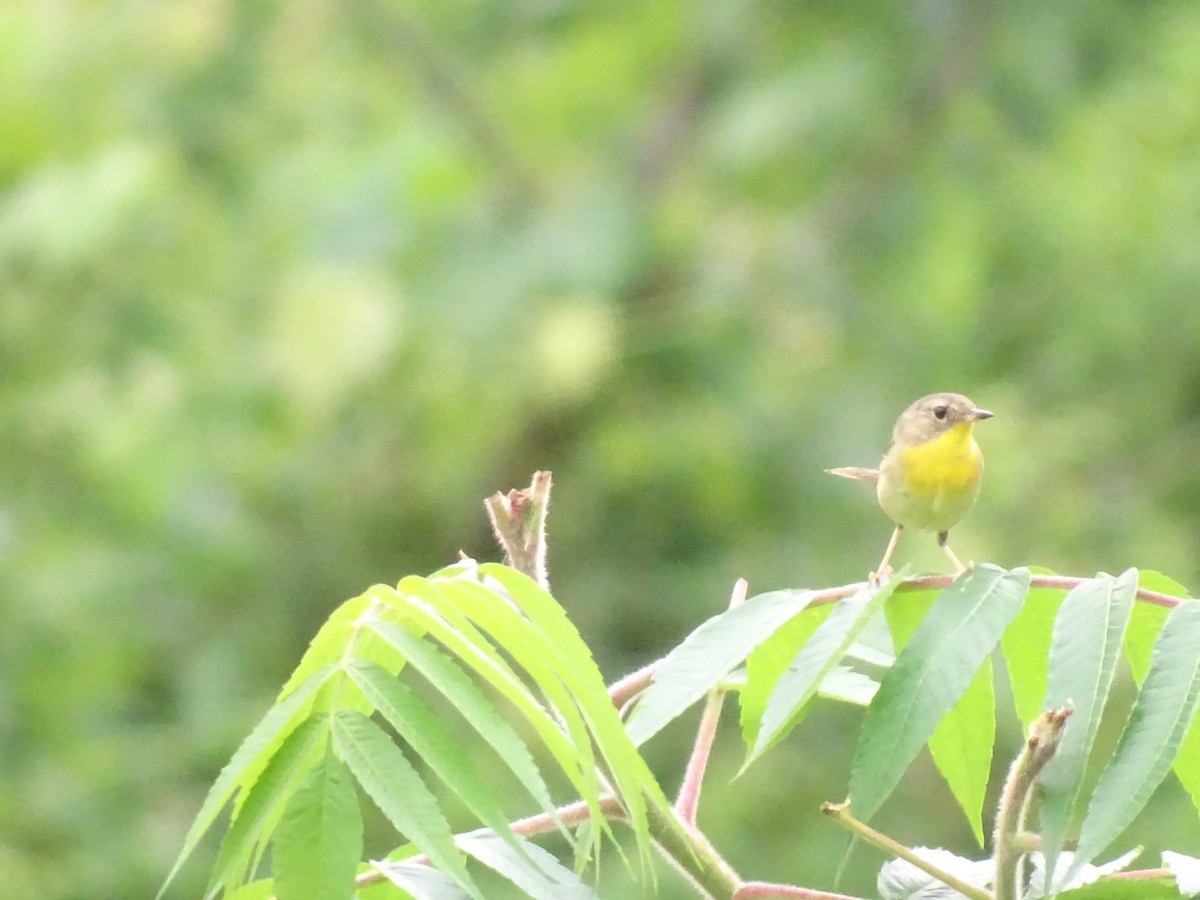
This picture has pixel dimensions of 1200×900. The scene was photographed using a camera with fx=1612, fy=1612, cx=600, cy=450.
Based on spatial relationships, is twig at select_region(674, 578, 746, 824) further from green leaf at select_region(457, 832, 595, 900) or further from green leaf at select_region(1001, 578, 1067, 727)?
green leaf at select_region(1001, 578, 1067, 727)

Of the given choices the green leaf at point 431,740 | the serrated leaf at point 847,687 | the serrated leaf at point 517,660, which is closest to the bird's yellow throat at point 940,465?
the serrated leaf at point 847,687

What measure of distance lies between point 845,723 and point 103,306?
8.57 ft

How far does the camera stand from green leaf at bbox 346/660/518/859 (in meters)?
1.19

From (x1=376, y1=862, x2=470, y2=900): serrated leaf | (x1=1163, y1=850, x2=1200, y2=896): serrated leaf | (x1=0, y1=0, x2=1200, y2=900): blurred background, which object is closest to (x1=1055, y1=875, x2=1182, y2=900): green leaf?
(x1=1163, y1=850, x2=1200, y2=896): serrated leaf

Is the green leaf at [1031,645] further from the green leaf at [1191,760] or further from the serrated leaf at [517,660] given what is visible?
the serrated leaf at [517,660]

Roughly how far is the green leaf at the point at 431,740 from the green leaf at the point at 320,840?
2.5 inches

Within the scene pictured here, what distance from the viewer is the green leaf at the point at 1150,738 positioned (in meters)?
1.16

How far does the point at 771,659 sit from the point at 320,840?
19.3 inches

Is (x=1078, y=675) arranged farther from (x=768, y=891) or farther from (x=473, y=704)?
(x=473, y=704)

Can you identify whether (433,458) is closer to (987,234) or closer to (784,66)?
(784,66)

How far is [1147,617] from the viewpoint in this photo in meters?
1.44

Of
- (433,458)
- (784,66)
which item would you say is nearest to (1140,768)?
(433,458)

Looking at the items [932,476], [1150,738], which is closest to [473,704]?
[1150,738]

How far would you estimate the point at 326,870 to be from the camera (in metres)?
1.15
